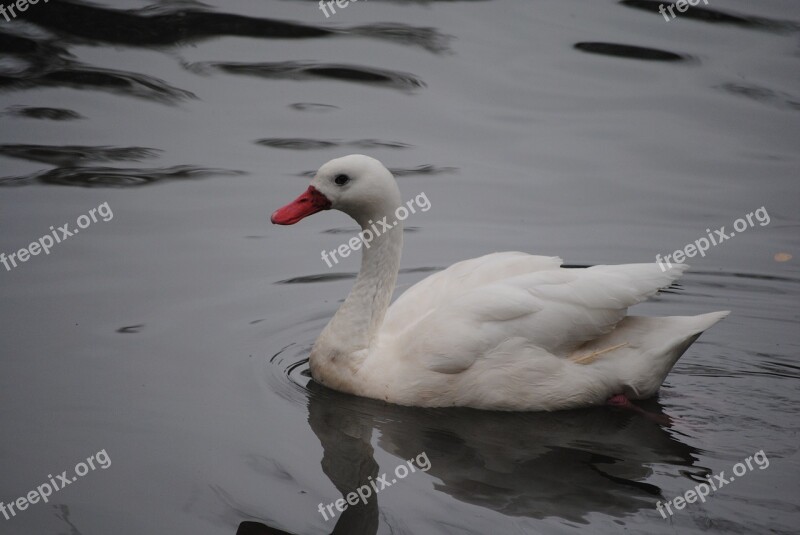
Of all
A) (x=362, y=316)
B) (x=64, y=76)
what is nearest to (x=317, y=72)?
(x=64, y=76)

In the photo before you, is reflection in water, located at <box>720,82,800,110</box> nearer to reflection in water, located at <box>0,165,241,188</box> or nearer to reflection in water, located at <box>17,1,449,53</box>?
reflection in water, located at <box>17,1,449,53</box>

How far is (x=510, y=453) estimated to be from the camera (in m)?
6.05

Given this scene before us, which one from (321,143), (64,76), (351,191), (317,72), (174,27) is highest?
(351,191)

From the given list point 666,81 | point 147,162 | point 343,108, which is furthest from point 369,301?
point 666,81

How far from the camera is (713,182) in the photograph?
34.8 ft

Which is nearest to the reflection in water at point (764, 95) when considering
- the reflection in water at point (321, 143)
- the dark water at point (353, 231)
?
the dark water at point (353, 231)

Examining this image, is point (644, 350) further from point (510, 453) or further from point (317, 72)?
point (317, 72)

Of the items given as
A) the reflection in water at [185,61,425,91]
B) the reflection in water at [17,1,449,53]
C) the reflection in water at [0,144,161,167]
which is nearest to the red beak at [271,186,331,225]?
the reflection in water at [0,144,161,167]

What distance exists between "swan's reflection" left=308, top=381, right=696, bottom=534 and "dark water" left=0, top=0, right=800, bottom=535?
2 centimetres

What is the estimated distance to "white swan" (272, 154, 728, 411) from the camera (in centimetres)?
643

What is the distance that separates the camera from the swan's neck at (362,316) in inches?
268

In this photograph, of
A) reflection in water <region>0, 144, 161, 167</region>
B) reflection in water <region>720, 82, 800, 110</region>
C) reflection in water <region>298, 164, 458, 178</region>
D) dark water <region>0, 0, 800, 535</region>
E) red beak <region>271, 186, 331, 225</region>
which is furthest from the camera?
reflection in water <region>720, 82, 800, 110</region>

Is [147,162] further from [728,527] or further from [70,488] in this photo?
[728,527]

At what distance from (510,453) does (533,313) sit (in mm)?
871
